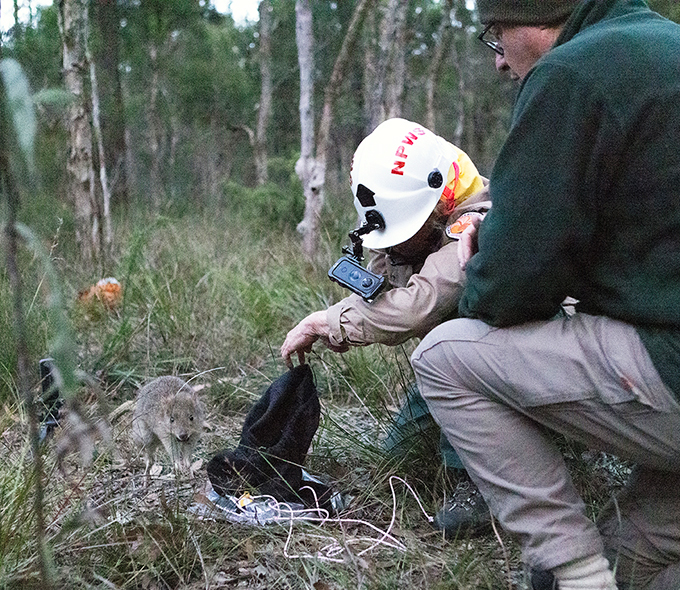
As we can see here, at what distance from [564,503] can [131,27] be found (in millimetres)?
20167

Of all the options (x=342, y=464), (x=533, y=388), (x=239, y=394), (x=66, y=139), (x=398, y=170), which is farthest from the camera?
(x=66, y=139)

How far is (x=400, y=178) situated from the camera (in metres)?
3.08

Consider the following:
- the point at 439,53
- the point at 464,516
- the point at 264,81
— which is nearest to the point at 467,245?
the point at 464,516

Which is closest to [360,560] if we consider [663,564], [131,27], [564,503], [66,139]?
[564,503]

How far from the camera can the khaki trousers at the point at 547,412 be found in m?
2.16

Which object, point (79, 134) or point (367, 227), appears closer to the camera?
point (367, 227)

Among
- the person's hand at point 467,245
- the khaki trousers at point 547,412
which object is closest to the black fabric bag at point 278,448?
the khaki trousers at point 547,412

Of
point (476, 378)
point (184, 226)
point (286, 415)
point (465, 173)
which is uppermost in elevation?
point (465, 173)

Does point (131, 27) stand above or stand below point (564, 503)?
above

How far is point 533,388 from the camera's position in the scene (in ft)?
7.38

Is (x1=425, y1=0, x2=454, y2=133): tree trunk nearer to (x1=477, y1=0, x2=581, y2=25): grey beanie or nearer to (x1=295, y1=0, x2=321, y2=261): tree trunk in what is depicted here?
(x1=295, y1=0, x2=321, y2=261): tree trunk

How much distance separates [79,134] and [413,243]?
498cm

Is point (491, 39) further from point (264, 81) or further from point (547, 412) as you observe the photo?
point (264, 81)

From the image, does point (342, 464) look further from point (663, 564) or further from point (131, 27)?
point (131, 27)
